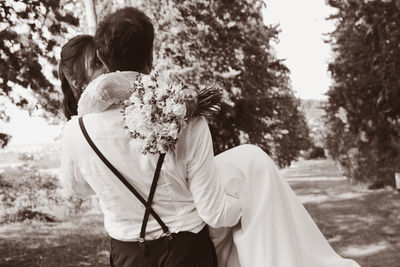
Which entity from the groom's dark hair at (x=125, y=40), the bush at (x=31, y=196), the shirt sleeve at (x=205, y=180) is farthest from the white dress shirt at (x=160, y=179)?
the bush at (x=31, y=196)

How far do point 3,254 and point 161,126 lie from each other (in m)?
9.67

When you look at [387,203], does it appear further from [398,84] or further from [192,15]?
[192,15]

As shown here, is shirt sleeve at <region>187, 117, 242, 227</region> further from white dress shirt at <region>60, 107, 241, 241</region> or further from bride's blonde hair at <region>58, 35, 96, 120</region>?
bride's blonde hair at <region>58, 35, 96, 120</region>

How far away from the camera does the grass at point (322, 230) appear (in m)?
9.81

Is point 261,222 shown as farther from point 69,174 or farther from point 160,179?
point 69,174

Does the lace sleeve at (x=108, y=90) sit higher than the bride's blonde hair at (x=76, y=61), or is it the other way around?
the bride's blonde hair at (x=76, y=61)

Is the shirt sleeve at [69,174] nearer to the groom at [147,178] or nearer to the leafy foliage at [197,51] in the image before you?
the groom at [147,178]

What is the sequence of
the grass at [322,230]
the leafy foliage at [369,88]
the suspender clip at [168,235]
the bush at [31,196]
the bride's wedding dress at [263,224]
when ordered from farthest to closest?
the bush at [31,196] < the leafy foliage at [369,88] < the grass at [322,230] < the bride's wedding dress at [263,224] < the suspender clip at [168,235]

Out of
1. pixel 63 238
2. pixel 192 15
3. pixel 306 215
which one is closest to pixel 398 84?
pixel 192 15

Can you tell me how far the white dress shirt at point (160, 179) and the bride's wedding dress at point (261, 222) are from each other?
99 mm

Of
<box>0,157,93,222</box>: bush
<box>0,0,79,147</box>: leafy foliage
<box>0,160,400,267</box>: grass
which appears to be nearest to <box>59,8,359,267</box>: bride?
<box>0,0,79,147</box>: leafy foliage

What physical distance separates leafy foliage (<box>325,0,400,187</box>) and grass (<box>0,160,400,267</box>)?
2.27m

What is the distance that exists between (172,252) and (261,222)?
45cm

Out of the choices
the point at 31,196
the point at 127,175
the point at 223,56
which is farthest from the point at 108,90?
Result: the point at 223,56
